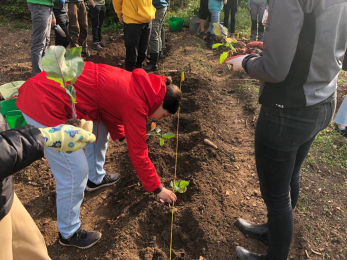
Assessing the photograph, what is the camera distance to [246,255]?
6.84 feet

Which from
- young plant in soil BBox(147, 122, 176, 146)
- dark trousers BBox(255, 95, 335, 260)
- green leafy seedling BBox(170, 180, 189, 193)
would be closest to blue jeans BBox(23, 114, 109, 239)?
green leafy seedling BBox(170, 180, 189, 193)

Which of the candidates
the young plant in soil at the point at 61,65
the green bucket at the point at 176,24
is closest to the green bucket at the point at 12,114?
the young plant in soil at the point at 61,65

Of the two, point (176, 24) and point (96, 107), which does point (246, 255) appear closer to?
point (96, 107)

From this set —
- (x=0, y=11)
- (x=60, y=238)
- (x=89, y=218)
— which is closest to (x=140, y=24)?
(x=89, y=218)

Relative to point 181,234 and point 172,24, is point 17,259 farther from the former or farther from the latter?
point 172,24

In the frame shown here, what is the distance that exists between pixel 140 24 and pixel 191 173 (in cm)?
256

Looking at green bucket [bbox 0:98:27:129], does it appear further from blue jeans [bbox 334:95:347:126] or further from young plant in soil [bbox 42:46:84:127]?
blue jeans [bbox 334:95:347:126]

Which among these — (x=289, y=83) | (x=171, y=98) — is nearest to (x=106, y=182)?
(x=171, y=98)

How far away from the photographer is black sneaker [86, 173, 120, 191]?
287 cm

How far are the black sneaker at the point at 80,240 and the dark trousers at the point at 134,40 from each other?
2.98 m

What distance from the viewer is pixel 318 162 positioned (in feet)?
10.5

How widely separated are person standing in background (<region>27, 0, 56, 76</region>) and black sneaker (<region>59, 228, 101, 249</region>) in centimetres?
285

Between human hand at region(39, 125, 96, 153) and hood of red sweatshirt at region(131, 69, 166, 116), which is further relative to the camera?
hood of red sweatshirt at region(131, 69, 166, 116)

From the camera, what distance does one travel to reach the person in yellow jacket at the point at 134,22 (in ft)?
13.8
